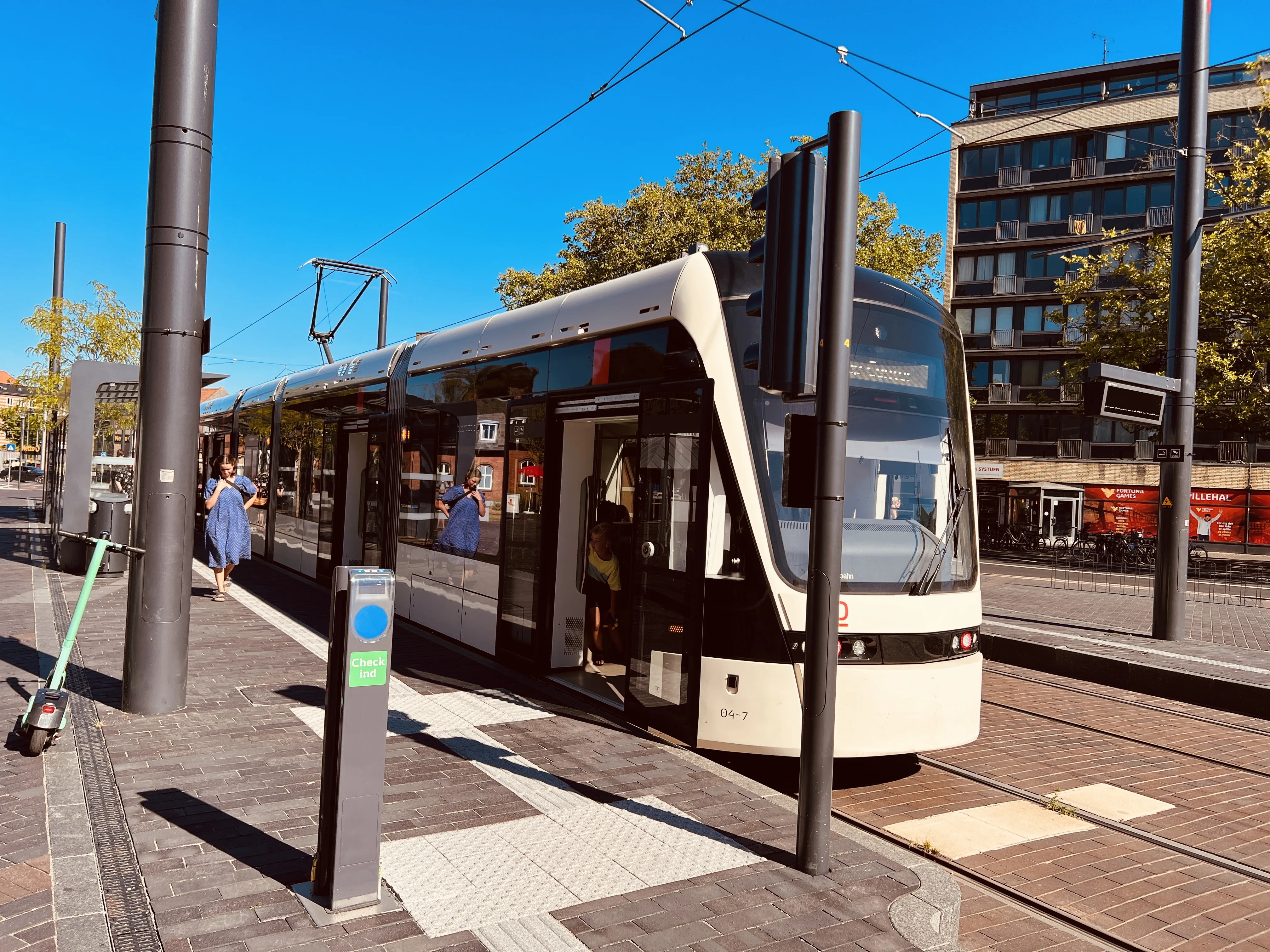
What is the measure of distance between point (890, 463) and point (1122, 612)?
1216 centimetres

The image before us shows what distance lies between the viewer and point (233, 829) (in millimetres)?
4410

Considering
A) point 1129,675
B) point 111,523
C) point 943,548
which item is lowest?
point 1129,675

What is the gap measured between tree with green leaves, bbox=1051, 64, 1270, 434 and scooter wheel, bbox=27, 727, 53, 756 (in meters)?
20.9

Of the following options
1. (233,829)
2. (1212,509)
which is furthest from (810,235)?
(1212,509)

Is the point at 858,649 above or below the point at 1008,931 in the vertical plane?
above

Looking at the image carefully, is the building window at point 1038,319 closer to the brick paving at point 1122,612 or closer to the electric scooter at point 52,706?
the brick paving at point 1122,612

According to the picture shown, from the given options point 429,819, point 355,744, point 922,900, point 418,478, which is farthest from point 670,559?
point 418,478

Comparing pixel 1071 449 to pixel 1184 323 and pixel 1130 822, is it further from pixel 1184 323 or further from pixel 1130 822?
pixel 1130 822

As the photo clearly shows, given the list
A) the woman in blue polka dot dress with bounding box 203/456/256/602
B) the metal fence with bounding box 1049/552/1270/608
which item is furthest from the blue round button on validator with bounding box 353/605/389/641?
the metal fence with bounding box 1049/552/1270/608

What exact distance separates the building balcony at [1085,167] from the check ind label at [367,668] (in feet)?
148

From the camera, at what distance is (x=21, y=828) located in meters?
4.39

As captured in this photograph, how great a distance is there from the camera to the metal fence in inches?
794

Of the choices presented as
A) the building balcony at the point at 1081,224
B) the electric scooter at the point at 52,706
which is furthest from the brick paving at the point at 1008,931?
the building balcony at the point at 1081,224

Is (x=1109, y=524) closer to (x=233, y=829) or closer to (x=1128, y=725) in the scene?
(x=1128, y=725)
